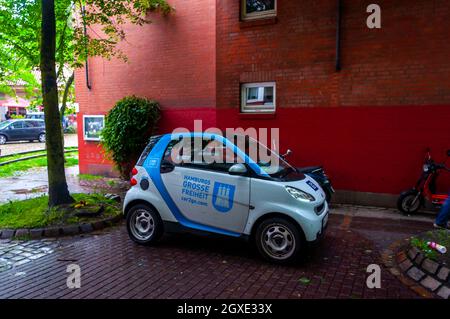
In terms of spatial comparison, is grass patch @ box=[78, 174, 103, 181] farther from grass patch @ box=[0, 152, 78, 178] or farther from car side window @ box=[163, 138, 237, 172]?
car side window @ box=[163, 138, 237, 172]

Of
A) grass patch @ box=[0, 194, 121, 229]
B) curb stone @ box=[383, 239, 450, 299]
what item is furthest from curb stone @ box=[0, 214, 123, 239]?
curb stone @ box=[383, 239, 450, 299]

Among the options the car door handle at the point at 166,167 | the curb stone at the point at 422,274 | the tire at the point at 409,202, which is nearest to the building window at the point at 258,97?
the tire at the point at 409,202

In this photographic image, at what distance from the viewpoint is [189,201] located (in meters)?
5.43

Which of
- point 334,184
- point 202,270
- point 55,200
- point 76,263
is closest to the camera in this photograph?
point 202,270

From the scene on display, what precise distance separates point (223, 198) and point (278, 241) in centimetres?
95

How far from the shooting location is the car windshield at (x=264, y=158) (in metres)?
5.32

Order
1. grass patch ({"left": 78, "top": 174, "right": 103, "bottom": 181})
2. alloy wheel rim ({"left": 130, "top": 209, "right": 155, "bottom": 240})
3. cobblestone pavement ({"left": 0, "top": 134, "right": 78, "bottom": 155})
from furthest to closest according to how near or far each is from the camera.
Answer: cobblestone pavement ({"left": 0, "top": 134, "right": 78, "bottom": 155}), grass patch ({"left": 78, "top": 174, "right": 103, "bottom": 181}), alloy wheel rim ({"left": 130, "top": 209, "right": 155, "bottom": 240})

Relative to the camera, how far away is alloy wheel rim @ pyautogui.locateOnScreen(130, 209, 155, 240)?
5.73m

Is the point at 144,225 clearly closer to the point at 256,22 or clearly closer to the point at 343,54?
the point at 343,54

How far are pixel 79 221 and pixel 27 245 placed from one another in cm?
99

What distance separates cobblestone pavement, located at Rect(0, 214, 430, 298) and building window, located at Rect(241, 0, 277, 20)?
18.6ft
